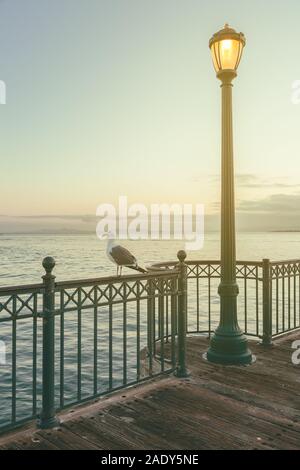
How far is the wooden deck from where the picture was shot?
12.4 feet

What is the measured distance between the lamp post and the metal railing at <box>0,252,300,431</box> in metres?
0.71

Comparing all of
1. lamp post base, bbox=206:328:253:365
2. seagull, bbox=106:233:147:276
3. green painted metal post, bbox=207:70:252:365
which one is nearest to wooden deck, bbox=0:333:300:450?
lamp post base, bbox=206:328:253:365

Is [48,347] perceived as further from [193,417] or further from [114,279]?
[193,417]

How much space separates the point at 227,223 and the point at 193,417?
3.06 meters

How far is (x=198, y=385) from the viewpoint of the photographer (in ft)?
17.4

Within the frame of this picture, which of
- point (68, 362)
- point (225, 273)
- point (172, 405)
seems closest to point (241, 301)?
point (68, 362)

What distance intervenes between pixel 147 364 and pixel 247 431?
7.23 ft

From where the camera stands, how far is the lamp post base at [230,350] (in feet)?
20.1

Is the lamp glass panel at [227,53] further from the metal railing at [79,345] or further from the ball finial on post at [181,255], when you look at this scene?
the metal railing at [79,345]

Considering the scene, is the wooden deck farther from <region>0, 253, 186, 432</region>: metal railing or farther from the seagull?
the seagull

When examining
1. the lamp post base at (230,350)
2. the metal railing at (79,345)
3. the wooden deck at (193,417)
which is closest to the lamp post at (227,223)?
the lamp post base at (230,350)

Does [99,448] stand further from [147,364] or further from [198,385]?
[147,364]

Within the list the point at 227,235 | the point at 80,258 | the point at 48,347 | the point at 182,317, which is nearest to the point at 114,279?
the point at 48,347
